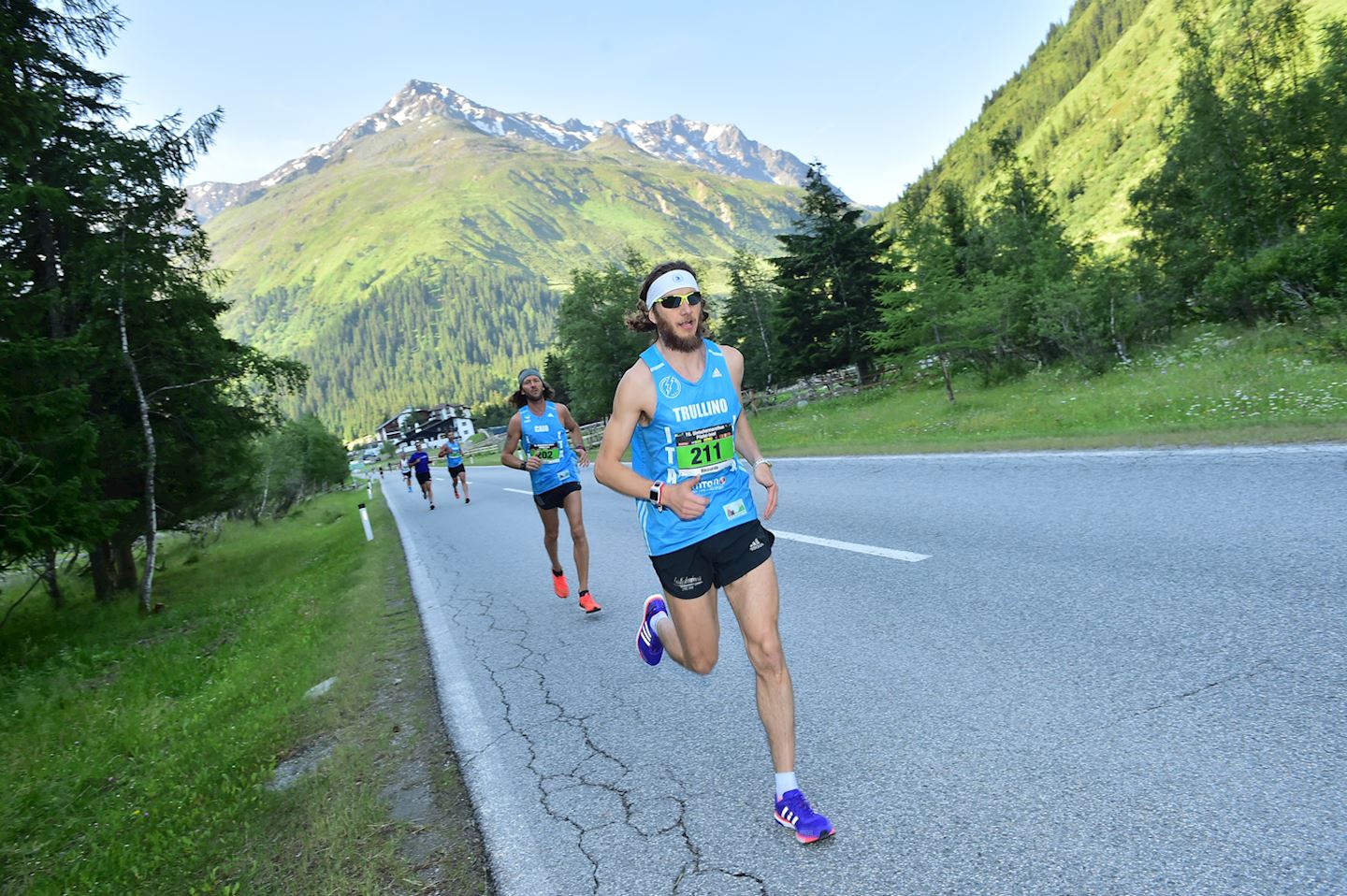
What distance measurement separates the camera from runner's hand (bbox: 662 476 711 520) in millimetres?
2859

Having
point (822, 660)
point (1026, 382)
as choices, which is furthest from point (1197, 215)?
point (822, 660)

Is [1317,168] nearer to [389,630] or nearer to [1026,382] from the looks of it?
[1026,382]

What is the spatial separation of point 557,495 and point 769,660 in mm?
4383

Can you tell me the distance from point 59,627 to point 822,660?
14198mm

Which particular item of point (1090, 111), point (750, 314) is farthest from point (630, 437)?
point (1090, 111)

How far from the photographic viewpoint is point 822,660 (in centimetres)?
428

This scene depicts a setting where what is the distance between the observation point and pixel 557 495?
695cm

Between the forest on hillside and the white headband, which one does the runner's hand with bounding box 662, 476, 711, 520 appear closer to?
the white headband

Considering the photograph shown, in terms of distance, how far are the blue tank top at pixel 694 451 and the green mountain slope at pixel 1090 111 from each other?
7913cm

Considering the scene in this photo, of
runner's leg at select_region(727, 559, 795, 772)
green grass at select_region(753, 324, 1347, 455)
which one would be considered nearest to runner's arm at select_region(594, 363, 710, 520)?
runner's leg at select_region(727, 559, 795, 772)

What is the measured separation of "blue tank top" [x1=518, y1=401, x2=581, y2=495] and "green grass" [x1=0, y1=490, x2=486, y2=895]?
1933 millimetres

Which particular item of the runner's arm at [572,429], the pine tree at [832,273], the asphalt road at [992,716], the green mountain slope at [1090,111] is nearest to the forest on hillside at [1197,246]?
the pine tree at [832,273]

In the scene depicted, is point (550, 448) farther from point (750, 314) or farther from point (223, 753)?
point (750, 314)

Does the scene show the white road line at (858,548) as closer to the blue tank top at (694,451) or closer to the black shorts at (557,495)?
the black shorts at (557,495)
